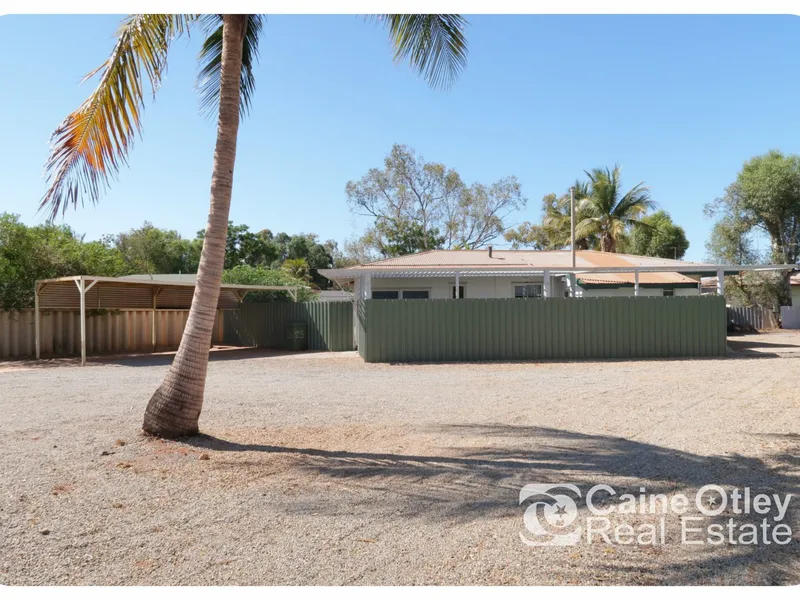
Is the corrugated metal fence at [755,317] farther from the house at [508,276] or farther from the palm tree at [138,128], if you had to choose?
the palm tree at [138,128]

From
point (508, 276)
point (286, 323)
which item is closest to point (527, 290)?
point (508, 276)

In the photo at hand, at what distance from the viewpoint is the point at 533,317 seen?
16.9 metres

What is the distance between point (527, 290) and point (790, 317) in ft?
53.7

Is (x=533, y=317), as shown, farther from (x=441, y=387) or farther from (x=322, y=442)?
(x=322, y=442)

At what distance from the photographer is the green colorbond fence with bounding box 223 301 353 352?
67.2ft

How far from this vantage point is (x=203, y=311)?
6.68 meters

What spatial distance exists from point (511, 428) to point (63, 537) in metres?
4.87

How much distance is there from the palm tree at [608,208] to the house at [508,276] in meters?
8.54

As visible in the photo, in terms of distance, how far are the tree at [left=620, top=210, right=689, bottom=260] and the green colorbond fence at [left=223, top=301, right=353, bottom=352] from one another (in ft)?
102

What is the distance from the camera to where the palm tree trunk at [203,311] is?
669 centimetres

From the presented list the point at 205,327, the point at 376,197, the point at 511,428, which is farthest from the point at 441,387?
the point at 376,197

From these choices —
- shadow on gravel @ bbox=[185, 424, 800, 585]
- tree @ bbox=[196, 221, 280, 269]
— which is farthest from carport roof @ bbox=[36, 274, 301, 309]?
tree @ bbox=[196, 221, 280, 269]

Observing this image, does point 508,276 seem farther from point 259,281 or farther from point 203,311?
point 203,311

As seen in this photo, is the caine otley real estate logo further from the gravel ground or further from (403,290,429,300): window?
(403,290,429,300): window
